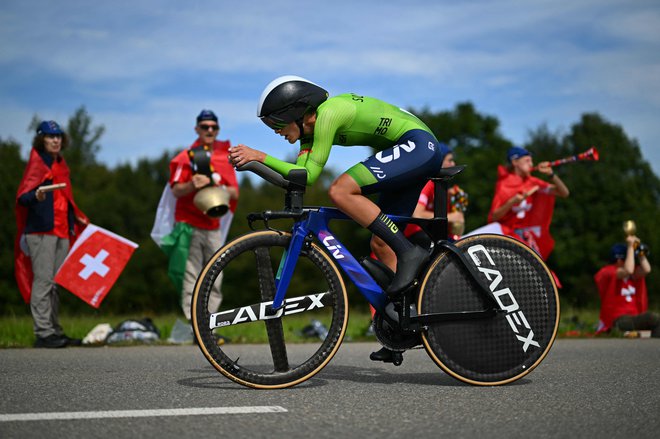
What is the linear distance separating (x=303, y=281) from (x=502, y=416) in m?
50.9

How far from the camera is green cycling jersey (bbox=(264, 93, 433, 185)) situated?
16.8 feet

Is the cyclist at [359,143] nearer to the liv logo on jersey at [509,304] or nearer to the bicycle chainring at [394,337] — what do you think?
the bicycle chainring at [394,337]

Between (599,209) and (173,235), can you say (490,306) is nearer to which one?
(173,235)

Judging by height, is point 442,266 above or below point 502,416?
above

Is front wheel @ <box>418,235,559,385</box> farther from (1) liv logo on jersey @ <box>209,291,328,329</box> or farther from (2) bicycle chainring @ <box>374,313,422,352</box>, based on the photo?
(1) liv logo on jersey @ <box>209,291,328,329</box>

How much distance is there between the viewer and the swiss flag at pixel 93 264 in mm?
8969

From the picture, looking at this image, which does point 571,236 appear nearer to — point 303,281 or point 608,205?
point 608,205

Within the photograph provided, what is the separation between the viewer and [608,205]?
49312mm

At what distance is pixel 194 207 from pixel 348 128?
477 centimetres

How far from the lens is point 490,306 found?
5.31 metres

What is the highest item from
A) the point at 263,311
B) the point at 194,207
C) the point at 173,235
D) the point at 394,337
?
the point at 194,207

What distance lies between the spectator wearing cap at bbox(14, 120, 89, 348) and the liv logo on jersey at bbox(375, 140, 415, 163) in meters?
4.64

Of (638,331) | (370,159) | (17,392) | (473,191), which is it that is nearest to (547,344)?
(370,159)

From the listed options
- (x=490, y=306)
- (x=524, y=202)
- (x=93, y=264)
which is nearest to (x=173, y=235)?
(x=93, y=264)
